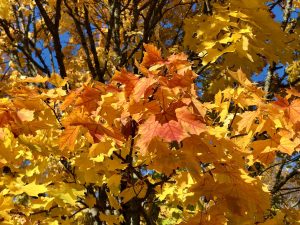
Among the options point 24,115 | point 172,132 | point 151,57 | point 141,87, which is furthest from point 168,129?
point 24,115

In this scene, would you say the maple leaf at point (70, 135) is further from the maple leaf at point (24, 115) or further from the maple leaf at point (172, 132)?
the maple leaf at point (172, 132)

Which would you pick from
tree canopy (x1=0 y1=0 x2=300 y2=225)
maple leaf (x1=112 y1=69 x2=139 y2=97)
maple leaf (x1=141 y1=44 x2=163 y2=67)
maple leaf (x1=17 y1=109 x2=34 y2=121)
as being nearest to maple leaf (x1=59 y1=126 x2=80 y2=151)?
tree canopy (x1=0 y1=0 x2=300 y2=225)

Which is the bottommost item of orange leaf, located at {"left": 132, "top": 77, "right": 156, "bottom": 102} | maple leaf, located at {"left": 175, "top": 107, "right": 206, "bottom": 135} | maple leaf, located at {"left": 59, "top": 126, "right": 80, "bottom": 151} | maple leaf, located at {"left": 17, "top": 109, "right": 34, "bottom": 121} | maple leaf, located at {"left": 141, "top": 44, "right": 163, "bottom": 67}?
maple leaf, located at {"left": 59, "top": 126, "right": 80, "bottom": 151}

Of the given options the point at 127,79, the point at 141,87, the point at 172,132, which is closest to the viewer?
the point at 172,132

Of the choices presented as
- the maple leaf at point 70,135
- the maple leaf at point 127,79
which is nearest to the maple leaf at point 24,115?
the maple leaf at point 70,135

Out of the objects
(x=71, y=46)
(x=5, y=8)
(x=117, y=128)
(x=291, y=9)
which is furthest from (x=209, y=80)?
(x=71, y=46)

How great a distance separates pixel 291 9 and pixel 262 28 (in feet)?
8.66

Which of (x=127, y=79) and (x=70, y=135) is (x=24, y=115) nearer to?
(x=70, y=135)

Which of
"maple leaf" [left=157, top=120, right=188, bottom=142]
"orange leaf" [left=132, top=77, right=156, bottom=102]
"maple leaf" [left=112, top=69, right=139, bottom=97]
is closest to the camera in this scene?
"maple leaf" [left=157, top=120, right=188, bottom=142]

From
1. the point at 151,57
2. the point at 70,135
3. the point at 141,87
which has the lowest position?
the point at 70,135

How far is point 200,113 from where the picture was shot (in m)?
1.62

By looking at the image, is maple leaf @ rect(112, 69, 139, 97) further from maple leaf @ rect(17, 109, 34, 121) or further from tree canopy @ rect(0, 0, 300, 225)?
maple leaf @ rect(17, 109, 34, 121)

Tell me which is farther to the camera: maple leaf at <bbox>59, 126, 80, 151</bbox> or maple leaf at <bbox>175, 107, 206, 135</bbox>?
maple leaf at <bbox>59, 126, 80, 151</bbox>

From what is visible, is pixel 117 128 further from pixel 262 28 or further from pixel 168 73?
pixel 262 28
